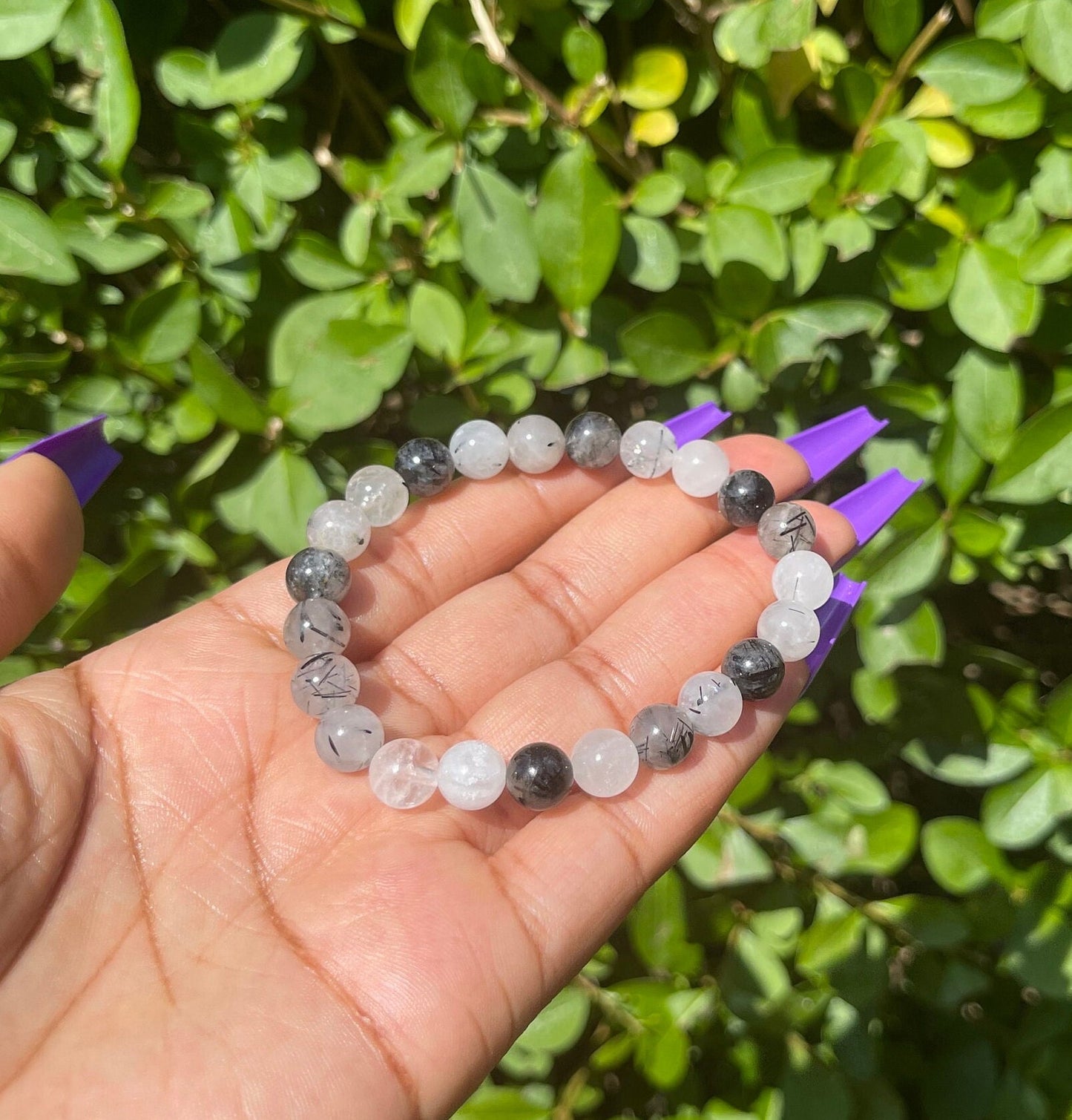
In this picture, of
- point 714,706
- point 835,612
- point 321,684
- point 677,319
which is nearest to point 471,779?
point 321,684

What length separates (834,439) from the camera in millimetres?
1526

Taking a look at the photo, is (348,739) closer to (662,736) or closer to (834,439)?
(662,736)

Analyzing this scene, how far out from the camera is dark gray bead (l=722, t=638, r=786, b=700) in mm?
1377

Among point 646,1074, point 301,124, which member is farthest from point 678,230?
point 646,1074

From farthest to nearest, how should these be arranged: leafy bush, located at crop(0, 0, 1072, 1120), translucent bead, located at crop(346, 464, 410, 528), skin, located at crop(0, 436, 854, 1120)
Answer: translucent bead, located at crop(346, 464, 410, 528) < leafy bush, located at crop(0, 0, 1072, 1120) < skin, located at crop(0, 436, 854, 1120)

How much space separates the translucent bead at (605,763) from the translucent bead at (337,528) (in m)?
0.48

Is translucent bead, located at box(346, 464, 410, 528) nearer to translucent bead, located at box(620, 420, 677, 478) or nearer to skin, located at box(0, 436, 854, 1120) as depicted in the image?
skin, located at box(0, 436, 854, 1120)

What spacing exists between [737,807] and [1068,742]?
1.72 feet

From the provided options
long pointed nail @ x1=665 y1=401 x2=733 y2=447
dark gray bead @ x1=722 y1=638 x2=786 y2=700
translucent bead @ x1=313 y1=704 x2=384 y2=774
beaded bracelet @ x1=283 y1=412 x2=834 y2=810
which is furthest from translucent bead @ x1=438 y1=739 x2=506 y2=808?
long pointed nail @ x1=665 y1=401 x2=733 y2=447

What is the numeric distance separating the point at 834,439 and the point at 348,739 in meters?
0.87

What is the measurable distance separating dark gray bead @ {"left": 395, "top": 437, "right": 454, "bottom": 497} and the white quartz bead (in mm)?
565

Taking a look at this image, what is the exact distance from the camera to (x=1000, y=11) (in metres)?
1.24

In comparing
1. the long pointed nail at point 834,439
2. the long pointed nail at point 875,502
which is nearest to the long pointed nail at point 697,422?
the long pointed nail at point 834,439

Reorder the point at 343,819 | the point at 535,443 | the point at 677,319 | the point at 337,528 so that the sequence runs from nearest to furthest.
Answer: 1. the point at 343,819
2. the point at 677,319
3. the point at 337,528
4. the point at 535,443
